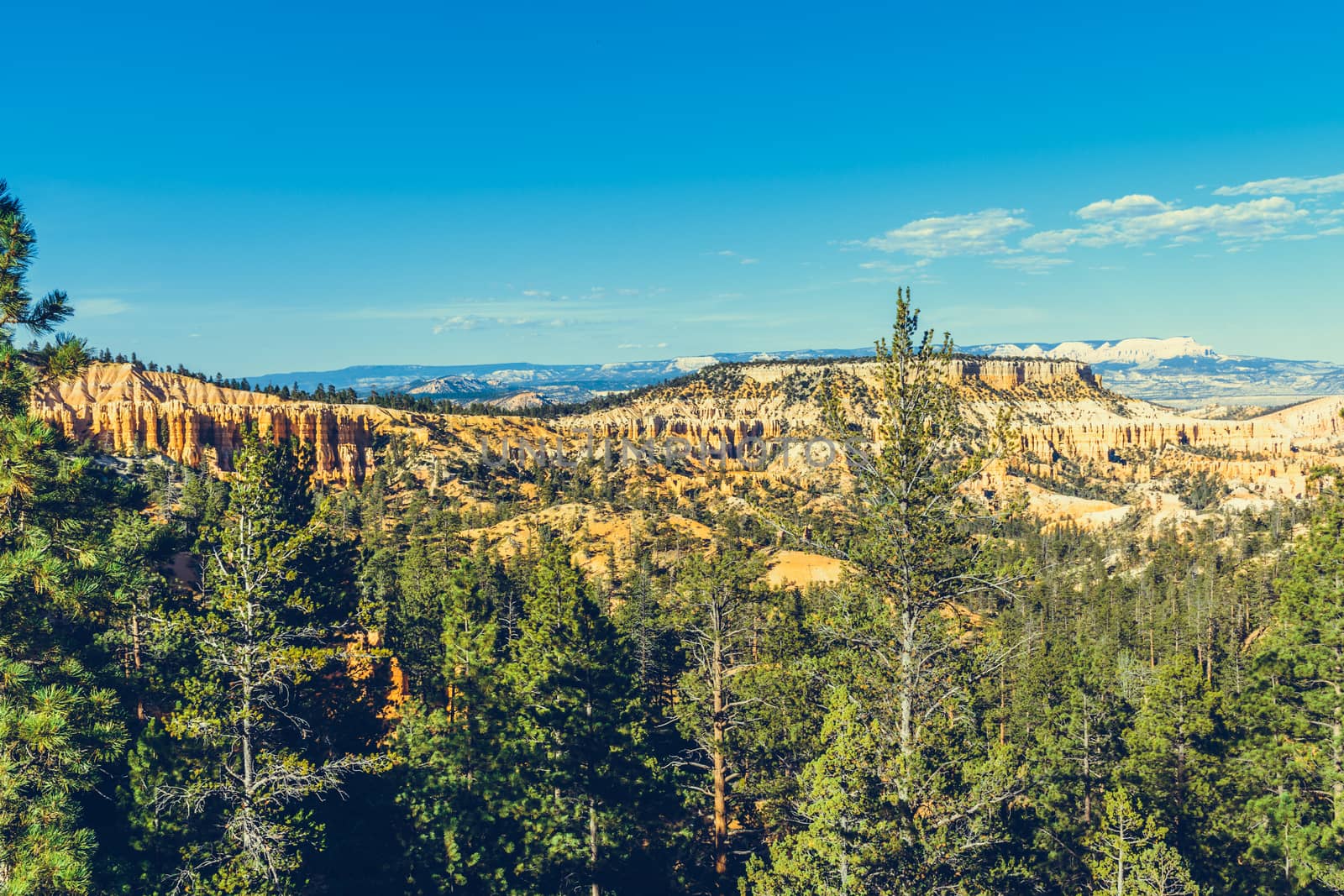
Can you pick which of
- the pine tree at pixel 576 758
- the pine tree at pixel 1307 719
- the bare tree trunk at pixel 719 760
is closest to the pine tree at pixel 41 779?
the pine tree at pixel 576 758

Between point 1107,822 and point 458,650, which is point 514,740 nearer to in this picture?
point 458,650

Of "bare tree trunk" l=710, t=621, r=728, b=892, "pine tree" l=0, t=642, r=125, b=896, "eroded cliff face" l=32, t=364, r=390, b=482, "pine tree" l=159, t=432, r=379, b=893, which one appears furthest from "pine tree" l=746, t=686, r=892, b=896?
"eroded cliff face" l=32, t=364, r=390, b=482

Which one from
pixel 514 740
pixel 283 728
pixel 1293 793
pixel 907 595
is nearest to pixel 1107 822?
pixel 1293 793

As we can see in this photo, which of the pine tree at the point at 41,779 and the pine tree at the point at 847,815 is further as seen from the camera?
the pine tree at the point at 847,815

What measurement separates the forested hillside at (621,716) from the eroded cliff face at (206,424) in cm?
11130

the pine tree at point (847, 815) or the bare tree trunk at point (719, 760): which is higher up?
the pine tree at point (847, 815)

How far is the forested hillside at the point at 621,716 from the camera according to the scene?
13.2 m

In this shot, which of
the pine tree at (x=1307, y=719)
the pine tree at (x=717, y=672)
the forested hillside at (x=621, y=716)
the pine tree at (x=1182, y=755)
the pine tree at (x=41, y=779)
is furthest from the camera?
the pine tree at (x=1182, y=755)

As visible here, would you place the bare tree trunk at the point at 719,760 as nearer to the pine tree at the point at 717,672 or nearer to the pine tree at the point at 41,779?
the pine tree at the point at 717,672

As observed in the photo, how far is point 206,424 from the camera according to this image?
6033 inches

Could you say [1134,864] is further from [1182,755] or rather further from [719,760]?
[1182,755]

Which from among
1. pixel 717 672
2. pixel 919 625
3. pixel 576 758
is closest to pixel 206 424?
pixel 576 758

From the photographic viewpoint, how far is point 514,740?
27516mm

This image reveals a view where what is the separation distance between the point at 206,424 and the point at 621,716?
503ft
